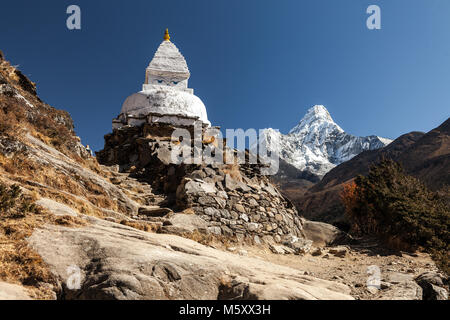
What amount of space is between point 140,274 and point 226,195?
6.28 metres

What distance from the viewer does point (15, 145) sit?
612cm

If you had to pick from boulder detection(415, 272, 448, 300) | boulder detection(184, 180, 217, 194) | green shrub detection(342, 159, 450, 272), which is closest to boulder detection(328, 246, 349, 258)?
green shrub detection(342, 159, 450, 272)

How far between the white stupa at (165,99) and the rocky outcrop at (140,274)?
1409cm

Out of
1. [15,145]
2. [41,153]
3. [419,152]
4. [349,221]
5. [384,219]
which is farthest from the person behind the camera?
[419,152]

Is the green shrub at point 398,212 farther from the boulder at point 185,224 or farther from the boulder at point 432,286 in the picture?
the boulder at point 185,224

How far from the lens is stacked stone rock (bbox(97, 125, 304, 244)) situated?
348 inches

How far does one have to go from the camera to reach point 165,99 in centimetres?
1944

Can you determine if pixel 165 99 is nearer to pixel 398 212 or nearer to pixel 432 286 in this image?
pixel 398 212

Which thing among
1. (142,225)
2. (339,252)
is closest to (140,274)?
(142,225)

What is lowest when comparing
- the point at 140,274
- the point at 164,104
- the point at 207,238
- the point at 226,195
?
the point at 140,274

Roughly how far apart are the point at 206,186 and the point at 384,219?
671cm

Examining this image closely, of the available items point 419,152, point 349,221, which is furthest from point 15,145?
point 419,152

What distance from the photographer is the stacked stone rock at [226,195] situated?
348 inches
